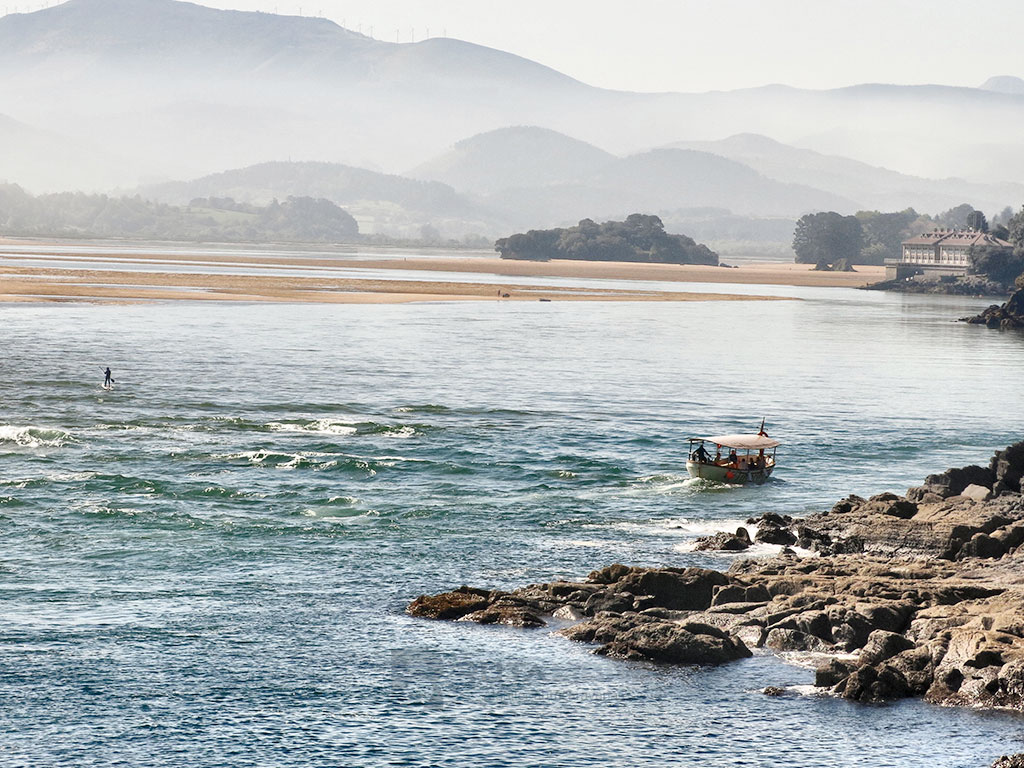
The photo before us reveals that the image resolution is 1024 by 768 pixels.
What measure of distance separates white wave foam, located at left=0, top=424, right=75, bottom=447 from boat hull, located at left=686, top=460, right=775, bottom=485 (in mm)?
34850

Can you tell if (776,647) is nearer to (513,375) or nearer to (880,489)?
(880,489)

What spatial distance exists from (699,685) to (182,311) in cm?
12867

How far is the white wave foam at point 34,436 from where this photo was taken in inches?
3020

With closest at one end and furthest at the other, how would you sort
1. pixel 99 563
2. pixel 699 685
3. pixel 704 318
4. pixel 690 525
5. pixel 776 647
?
pixel 699 685
pixel 776 647
pixel 99 563
pixel 690 525
pixel 704 318

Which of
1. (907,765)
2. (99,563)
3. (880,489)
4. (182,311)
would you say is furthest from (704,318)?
(907,765)

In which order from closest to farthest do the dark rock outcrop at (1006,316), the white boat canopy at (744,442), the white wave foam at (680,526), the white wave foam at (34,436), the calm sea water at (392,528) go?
1. the calm sea water at (392,528)
2. the white wave foam at (680,526)
3. the white boat canopy at (744,442)
4. the white wave foam at (34,436)
5. the dark rock outcrop at (1006,316)

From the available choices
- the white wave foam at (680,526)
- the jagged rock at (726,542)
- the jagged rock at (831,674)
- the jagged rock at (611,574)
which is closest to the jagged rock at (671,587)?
the jagged rock at (611,574)

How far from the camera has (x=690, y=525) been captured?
2505 inches

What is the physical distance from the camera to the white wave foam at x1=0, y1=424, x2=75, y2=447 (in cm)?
7672

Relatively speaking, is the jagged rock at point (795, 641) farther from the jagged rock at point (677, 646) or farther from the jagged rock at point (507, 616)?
the jagged rock at point (507, 616)

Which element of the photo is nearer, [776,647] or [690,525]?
[776,647]

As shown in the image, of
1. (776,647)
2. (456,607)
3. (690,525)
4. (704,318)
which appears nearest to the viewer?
(776,647)

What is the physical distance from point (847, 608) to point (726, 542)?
12.6 m

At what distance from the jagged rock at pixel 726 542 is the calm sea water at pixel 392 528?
118 cm
